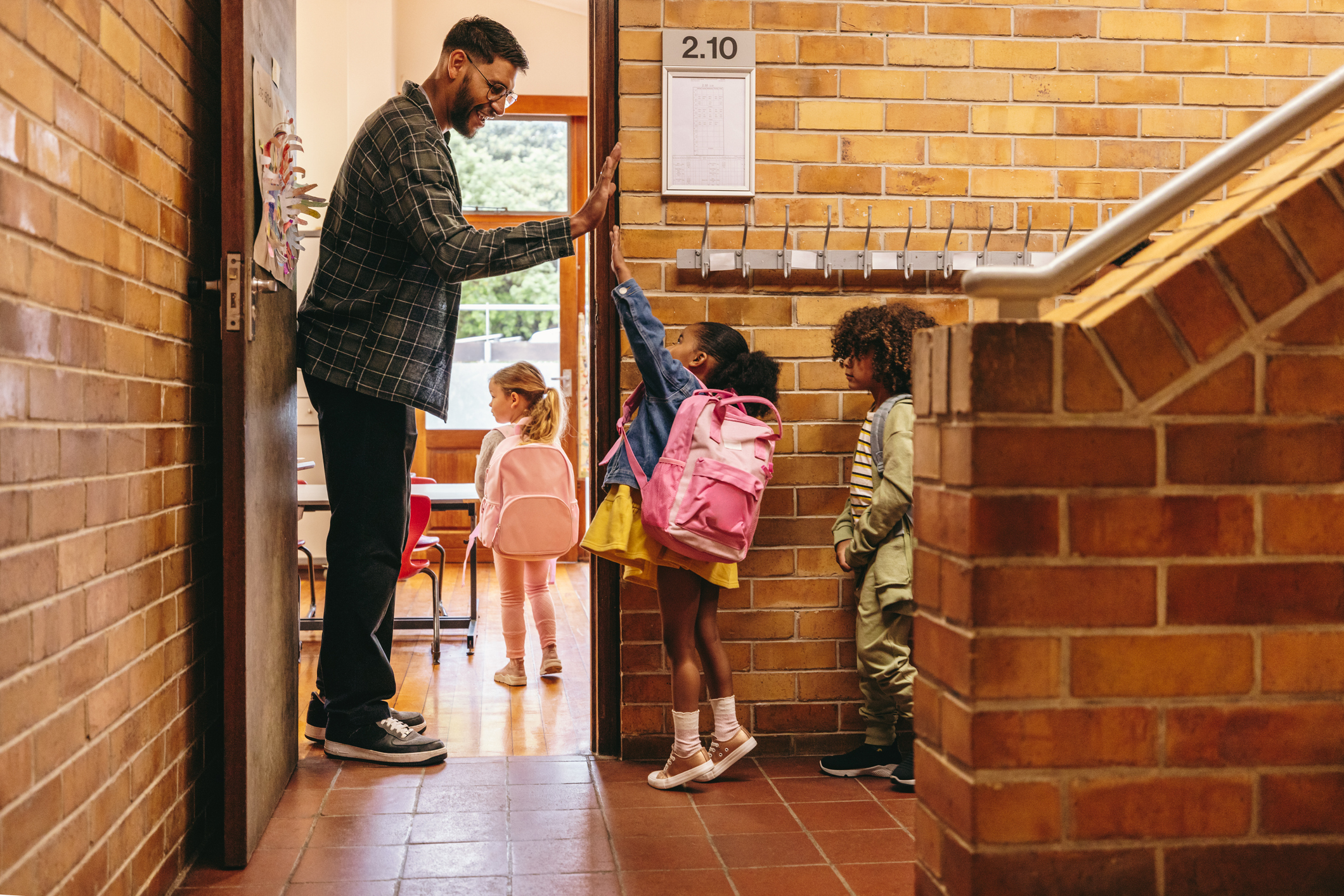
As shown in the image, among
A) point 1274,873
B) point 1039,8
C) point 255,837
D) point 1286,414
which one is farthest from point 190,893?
point 1039,8

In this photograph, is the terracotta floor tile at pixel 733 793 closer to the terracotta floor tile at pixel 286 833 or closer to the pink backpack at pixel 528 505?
the terracotta floor tile at pixel 286 833

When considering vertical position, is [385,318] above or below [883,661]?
above

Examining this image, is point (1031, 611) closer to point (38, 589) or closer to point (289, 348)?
point (38, 589)

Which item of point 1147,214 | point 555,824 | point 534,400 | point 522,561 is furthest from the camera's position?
point 534,400

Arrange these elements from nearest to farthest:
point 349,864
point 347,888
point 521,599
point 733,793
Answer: point 347,888, point 349,864, point 733,793, point 521,599

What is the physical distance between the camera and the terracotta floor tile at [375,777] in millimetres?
2674

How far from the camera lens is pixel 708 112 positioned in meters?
2.89

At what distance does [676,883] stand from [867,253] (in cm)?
168

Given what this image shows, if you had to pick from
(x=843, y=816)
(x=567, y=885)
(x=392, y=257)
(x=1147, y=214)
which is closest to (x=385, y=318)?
(x=392, y=257)

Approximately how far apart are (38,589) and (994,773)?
1207 millimetres

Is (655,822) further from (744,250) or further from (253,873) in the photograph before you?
→ (744,250)

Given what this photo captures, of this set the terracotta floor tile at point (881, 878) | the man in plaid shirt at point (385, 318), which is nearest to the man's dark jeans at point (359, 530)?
the man in plaid shirt at point (385, 318)

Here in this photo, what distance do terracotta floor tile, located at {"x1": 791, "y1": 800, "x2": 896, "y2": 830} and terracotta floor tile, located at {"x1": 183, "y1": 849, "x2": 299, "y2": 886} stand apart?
1.10 metres

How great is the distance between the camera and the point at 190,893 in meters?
2.01
